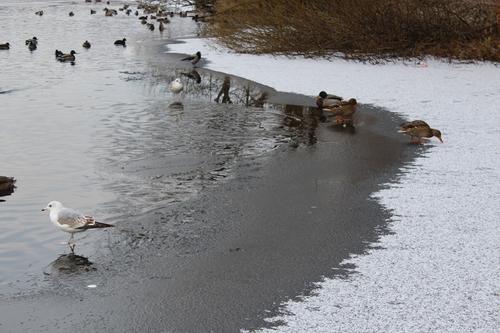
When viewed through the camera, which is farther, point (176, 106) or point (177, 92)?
point (177, 92)

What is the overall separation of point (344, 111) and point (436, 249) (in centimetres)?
864

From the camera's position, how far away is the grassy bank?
94.1 feet

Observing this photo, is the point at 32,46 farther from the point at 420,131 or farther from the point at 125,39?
the point at 420,131

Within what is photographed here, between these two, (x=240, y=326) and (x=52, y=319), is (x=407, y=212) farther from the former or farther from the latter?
(x=52, y=319)

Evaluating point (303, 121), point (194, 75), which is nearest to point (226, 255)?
point (303, 121)

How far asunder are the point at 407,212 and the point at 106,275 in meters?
4.23

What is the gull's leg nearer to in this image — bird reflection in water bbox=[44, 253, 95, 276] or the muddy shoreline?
bird reflection in water bbox=[44, 253, 95, 276]

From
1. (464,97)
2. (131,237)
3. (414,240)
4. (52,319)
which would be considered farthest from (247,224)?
(464,97)

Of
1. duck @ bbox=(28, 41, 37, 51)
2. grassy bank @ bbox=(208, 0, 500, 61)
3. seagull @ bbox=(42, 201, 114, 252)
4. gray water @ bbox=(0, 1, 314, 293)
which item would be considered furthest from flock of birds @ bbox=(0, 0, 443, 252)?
grassy bank @ bbox=(208, 0, 500, 61)

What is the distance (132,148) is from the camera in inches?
524

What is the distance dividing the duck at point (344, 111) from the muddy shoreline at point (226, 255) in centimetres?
422

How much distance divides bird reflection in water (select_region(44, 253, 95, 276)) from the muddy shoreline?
10 cm

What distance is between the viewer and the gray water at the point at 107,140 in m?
9.38

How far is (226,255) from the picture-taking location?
7.95 meters
